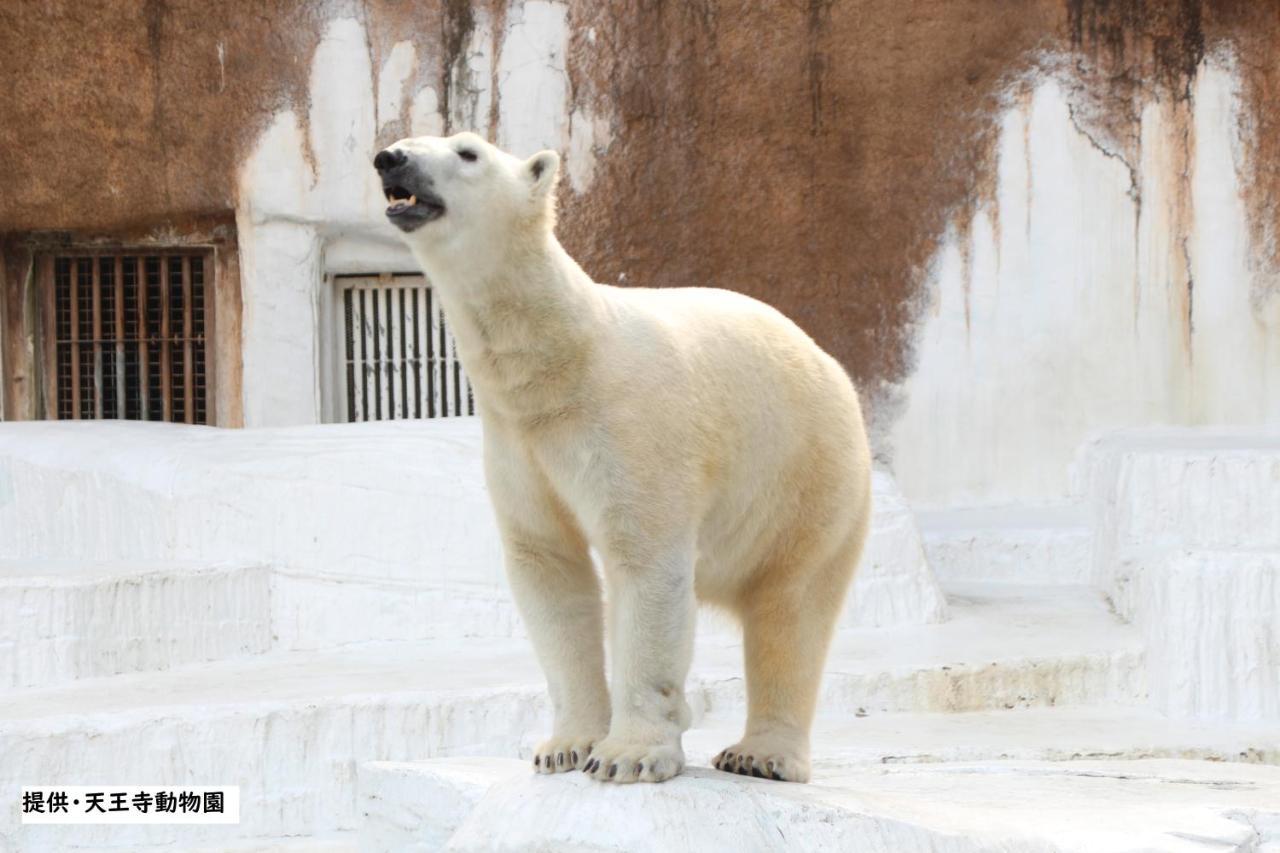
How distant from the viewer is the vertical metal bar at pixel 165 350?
11.1 metres

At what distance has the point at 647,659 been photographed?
3539 millimetres

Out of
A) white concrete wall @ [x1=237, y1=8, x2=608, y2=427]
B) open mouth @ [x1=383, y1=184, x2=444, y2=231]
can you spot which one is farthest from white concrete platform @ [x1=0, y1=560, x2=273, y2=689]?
open mouth @ [x1=383, y1=184, x2=444, y2=231]

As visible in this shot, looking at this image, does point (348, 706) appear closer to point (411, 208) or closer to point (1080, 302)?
point (411, 208)

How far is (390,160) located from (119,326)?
325 inches

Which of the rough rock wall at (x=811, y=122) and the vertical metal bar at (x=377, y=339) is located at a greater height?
the rough rock wall at (x=811, y=122)

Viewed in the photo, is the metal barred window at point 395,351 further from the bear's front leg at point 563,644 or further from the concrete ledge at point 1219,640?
the bear's front leg at point 563,644

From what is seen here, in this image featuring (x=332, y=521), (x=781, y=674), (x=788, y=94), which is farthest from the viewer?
(x=788, y=94)

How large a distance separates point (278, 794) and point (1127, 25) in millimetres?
6694

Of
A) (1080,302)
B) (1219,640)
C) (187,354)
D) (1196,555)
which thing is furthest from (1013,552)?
(187,354)

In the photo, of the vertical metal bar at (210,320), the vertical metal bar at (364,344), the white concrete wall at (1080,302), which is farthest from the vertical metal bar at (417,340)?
the white concrete wall at (1080,302)

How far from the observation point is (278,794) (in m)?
6.59

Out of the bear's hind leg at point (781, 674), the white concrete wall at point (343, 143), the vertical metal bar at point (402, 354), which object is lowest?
the bear's hind leg at point (781, 674)

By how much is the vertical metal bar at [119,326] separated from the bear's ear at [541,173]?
8127mm

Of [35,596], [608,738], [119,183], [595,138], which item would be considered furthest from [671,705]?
[119,183]
